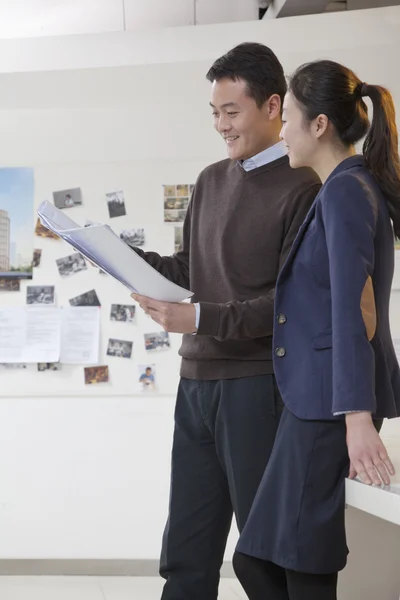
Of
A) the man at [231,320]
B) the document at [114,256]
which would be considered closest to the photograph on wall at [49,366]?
the man at [231,320]

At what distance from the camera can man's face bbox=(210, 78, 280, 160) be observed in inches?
70.2

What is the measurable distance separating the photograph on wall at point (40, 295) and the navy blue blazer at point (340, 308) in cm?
175

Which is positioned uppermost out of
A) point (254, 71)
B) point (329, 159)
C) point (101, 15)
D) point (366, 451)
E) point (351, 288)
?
point (101, 15)

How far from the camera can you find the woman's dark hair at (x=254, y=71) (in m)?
1.79

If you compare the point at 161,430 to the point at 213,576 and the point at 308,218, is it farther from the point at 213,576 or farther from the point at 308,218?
the point at 308,218

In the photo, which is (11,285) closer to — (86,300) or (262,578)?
(86,300)

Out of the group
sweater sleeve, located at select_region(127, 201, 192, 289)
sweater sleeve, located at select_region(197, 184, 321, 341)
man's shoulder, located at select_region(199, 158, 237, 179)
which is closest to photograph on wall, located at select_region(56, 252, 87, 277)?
sweater sleeve, located at select_region(127, 201, 192, 289)

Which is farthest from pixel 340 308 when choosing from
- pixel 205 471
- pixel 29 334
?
pixel 29 334

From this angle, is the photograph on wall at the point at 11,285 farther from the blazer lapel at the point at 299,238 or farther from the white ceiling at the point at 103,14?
the blazer lapel at the point at 299,238

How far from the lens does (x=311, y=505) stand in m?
1.34

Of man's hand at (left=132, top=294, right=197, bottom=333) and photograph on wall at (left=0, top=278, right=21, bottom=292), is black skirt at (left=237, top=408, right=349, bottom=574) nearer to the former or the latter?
man's hand at (left=132, top=294, right=197, bottom=333)

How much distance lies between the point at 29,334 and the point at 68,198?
549mm

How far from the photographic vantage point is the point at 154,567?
9.80ft

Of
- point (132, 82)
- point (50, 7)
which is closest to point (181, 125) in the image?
point (132, 82)
